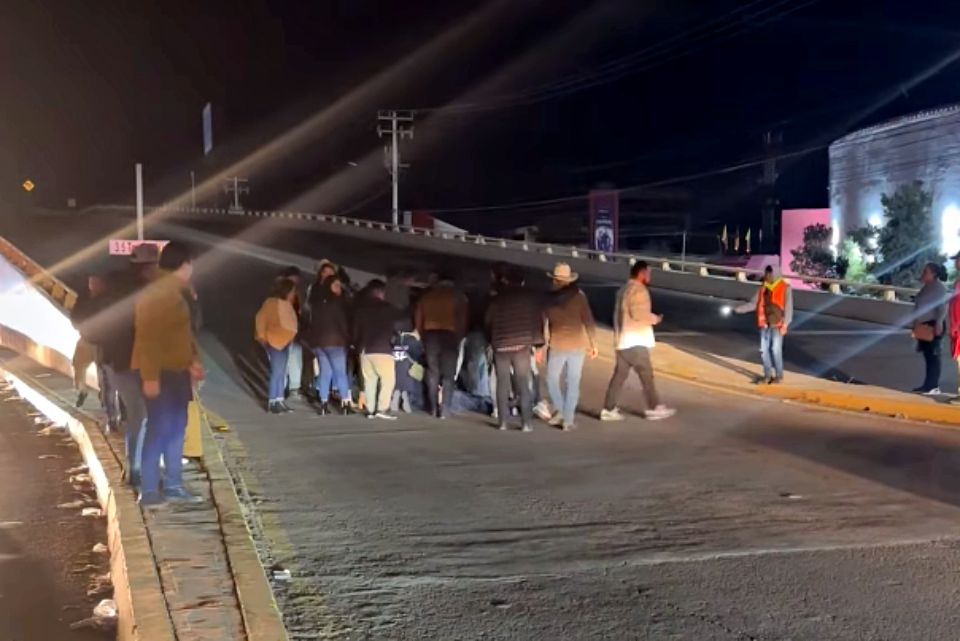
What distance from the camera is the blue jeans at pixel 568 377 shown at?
11.9 m

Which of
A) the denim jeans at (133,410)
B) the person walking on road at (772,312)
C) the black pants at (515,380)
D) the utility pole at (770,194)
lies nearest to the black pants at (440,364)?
the black pants at (515,380)

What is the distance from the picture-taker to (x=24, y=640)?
19.7 feet

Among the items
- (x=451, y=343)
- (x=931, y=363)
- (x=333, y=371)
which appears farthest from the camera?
(x=931, y=363)

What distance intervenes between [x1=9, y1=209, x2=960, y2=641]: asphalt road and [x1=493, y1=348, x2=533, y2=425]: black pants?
0.85 feet

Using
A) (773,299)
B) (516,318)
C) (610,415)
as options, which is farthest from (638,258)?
(516,318)

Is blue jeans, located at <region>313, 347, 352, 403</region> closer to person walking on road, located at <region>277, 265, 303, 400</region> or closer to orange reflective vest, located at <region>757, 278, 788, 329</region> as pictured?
person walking on road, located at <region>277, 265, 303, 400</region>

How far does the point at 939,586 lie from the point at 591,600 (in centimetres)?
199

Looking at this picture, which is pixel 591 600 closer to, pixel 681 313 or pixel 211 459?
pixel 211 459

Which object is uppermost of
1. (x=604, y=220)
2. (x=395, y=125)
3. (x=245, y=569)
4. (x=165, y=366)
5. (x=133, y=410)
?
(x=395, y=125)

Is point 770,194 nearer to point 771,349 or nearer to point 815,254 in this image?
point 815,254

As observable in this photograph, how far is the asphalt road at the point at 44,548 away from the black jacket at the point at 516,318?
4.20 metres

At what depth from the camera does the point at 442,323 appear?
1237 cm

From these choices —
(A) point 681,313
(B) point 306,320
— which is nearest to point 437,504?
(B) point 306,320

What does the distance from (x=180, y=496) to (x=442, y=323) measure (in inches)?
194
